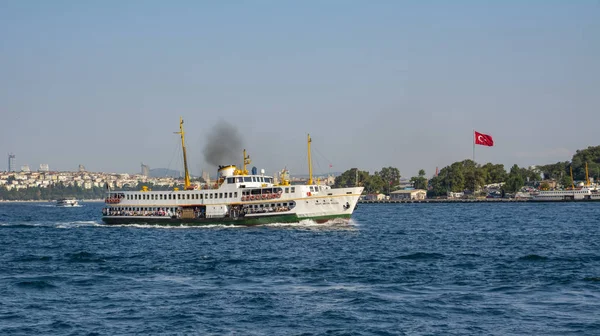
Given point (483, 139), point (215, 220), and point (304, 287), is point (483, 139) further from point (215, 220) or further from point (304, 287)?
point (304, 287)

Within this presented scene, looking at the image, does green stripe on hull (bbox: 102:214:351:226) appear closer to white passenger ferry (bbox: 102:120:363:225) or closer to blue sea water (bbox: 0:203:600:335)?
white passenger ferry (bbox: 102:120:363:225)

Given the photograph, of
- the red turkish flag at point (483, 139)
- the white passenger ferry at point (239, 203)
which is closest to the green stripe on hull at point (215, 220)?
the white passenger ferry at point (239, 203)

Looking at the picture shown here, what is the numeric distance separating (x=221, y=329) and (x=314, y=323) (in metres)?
3.40

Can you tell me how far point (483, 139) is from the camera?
177m

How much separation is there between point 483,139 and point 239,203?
373ft

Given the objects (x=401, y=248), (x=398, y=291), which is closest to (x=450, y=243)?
(x=401, y=248)

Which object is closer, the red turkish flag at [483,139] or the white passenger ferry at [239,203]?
the white passenger ferry at [239,203]

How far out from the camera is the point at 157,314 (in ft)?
92.1

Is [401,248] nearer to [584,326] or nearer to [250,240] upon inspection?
[250,240]

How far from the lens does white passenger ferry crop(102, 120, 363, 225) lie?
73.1m

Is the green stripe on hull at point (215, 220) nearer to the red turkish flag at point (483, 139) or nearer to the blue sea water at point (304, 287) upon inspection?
the blue sea water at point (304, 287)

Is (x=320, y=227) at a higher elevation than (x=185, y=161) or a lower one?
lower

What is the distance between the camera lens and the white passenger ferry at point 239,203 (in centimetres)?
7306

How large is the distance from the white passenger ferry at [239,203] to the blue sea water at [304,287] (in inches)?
532
